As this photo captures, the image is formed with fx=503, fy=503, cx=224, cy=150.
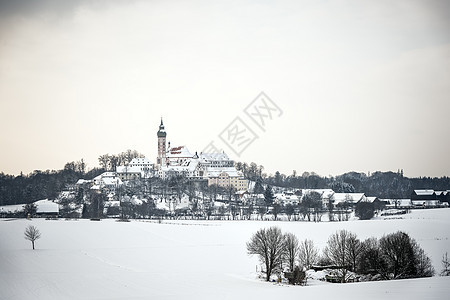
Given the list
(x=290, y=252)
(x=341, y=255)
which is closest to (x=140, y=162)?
(x=290, y=252)

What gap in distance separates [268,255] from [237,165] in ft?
367

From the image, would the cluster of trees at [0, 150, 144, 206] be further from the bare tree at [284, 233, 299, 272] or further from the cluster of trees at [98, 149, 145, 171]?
the bare tree at [284, 233, 299, 272]

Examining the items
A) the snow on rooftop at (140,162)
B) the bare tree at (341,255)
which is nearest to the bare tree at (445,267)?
the bare tree at (341,255)

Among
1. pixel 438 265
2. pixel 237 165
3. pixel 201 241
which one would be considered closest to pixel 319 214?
pixel 201 241

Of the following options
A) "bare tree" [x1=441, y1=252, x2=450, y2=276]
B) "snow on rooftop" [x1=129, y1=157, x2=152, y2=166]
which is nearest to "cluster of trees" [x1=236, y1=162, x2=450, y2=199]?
"snow on rooftop" [x1=129, y1=157, x2=152, y2=166]

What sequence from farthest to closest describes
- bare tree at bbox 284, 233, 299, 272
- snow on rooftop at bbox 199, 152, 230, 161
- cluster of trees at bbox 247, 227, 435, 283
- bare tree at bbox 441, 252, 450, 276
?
snow on rooftop at bbox 199, 152, 230, 161, bare tree at bbox 284, 233, 299, 272, bare tree at bbox 441, 252, 450, 276, cluster of trees at bbox 247, 227, 435, 283

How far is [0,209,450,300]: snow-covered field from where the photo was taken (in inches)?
918

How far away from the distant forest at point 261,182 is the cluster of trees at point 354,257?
227 ft

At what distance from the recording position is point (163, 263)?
118 ft

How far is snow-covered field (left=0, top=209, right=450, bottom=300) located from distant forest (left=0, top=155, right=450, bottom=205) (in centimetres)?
4123

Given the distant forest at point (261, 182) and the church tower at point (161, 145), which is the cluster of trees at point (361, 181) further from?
the church tower at point (161, 145)

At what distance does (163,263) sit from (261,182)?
88.8 meters

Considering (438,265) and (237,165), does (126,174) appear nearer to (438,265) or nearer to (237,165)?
(237,165)

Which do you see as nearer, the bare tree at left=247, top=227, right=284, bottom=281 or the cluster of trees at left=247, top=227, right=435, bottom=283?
the cluster of trees at left=247, top=227, right=435, bottom=283
